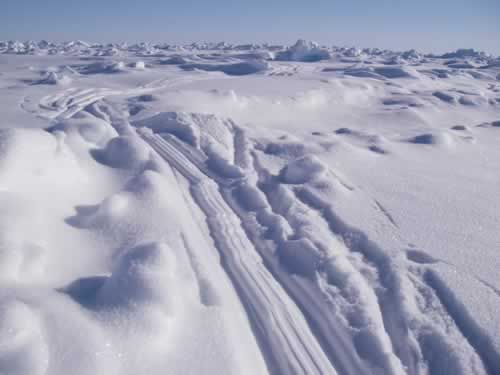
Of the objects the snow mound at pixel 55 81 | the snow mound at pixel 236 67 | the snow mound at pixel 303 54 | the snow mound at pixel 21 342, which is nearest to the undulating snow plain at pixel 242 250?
the snow mound at pixel 21 342

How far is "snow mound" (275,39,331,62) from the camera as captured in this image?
20609 mm

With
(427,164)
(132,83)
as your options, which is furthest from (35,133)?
(132,83)

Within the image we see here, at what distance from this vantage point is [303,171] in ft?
14.2

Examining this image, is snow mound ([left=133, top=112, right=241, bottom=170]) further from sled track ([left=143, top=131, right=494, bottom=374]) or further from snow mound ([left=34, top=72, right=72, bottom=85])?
snow mound ([left=34, top=72, right=72, bottom=85])

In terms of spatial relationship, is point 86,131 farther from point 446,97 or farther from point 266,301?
Result: point 446,97

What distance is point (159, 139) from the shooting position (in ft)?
17.9

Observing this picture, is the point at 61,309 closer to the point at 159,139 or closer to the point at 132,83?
the point at 159,139

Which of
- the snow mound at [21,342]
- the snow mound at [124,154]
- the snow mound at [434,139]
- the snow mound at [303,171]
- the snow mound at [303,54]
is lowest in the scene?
the snow mound at [303,54]

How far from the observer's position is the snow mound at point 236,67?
563 inches

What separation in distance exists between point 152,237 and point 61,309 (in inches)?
39.8

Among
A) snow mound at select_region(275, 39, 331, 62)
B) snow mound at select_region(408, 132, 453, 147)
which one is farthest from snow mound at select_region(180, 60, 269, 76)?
snow mound at select_region(408, 132, 453, 147)

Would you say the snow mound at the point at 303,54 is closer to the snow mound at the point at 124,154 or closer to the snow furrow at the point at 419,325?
the snow mound at the point at 124,154

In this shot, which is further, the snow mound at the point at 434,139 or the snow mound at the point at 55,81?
the snow mound at the point at 55,81

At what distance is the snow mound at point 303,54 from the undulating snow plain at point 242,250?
1558 cm
